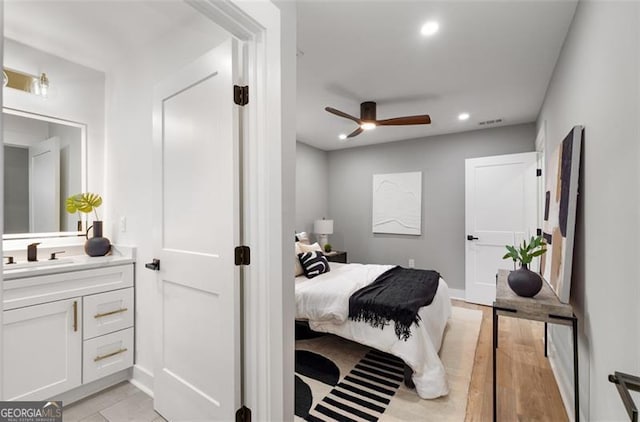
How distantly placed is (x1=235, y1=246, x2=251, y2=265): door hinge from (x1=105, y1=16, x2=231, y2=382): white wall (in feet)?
3.18

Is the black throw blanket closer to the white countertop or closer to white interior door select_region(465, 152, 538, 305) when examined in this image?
white interior door select_region(465, 152, 538, 305)

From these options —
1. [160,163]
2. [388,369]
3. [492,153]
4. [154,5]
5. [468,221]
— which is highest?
[154,5]

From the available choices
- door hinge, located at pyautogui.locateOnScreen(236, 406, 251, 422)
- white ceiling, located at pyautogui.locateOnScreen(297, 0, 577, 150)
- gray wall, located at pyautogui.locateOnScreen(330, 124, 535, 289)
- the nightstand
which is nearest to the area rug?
door hinge, located at pyautogui.locateOnScreen(236, 406, 251, 422)

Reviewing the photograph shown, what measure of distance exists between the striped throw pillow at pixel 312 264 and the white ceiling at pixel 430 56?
68.9 inches

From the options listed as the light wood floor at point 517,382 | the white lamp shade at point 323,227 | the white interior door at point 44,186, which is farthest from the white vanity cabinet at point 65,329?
the white lamp shade at point 323,227

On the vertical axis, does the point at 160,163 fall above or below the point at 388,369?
above

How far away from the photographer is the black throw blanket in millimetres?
2270

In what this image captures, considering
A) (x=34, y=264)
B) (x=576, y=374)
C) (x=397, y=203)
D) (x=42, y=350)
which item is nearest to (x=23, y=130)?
Result: (x=34, y=264)

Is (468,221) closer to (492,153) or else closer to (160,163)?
(492,153)

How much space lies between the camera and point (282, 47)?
59.2 inches

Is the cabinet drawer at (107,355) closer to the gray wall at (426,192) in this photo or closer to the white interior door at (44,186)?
the white interior door at (44,186)

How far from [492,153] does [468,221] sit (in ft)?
3.42

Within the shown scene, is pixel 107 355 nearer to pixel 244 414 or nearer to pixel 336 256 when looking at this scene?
pixel 244 414

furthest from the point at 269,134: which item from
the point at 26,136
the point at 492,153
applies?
the point at 492,153
